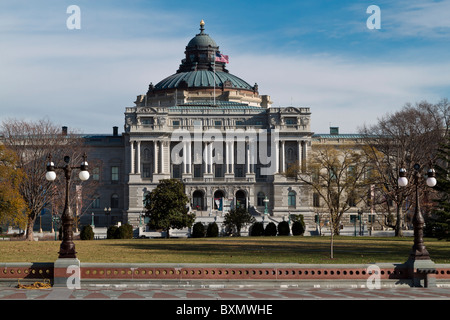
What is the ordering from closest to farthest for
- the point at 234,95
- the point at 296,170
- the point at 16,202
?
the point at 16,202 → the point at 296,170 → the point at 234,95

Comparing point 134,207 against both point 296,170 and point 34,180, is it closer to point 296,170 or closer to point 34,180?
point 296,170

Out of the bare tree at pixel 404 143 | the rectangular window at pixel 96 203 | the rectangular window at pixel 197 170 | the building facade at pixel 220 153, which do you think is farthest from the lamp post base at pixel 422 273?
the rectangular window at pixel 96 203

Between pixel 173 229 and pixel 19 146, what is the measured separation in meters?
22.0

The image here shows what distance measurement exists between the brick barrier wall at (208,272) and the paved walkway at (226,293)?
2.47ft

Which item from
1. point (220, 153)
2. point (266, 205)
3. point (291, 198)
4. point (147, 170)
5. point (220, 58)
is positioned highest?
point (220, 58)

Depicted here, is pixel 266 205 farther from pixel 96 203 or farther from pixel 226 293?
pixel 226 293

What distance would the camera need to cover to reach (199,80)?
15300cm

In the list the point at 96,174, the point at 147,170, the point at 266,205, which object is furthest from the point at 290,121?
the point at 96,174

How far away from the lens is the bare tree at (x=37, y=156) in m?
84.0

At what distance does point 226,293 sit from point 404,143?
202ft

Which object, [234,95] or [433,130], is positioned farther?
[234,95]

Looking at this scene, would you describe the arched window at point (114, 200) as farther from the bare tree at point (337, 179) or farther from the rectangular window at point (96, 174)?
the bare tree at point (337, 179)
